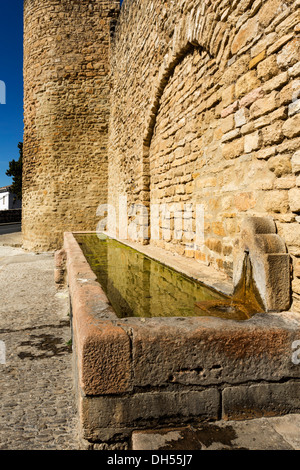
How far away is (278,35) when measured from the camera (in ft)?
6.98

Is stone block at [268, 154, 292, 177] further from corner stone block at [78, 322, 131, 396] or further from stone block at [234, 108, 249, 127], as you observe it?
corner stone block at [78, 322, 131, 396]

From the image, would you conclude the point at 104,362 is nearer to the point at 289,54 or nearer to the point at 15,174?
the point at 289,54

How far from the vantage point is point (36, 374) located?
2297 millimetres

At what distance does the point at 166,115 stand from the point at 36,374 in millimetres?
3870

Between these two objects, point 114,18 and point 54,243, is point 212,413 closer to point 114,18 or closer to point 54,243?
point 54,243

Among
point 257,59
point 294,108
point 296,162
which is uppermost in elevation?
point 257,59

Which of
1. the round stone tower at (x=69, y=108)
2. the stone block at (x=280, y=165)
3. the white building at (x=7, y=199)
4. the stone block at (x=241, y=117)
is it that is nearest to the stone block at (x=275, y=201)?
the stone block at (x=280, y=165)

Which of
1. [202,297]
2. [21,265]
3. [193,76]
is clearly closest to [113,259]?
[202,297]

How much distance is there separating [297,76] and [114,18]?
920 cm

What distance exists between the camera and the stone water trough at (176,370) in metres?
1.39

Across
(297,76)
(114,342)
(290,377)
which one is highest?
(297,76)

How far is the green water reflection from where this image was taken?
→ 221cm

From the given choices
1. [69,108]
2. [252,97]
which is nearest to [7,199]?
[69,108]

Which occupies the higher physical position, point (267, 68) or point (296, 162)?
point (267, 68)
